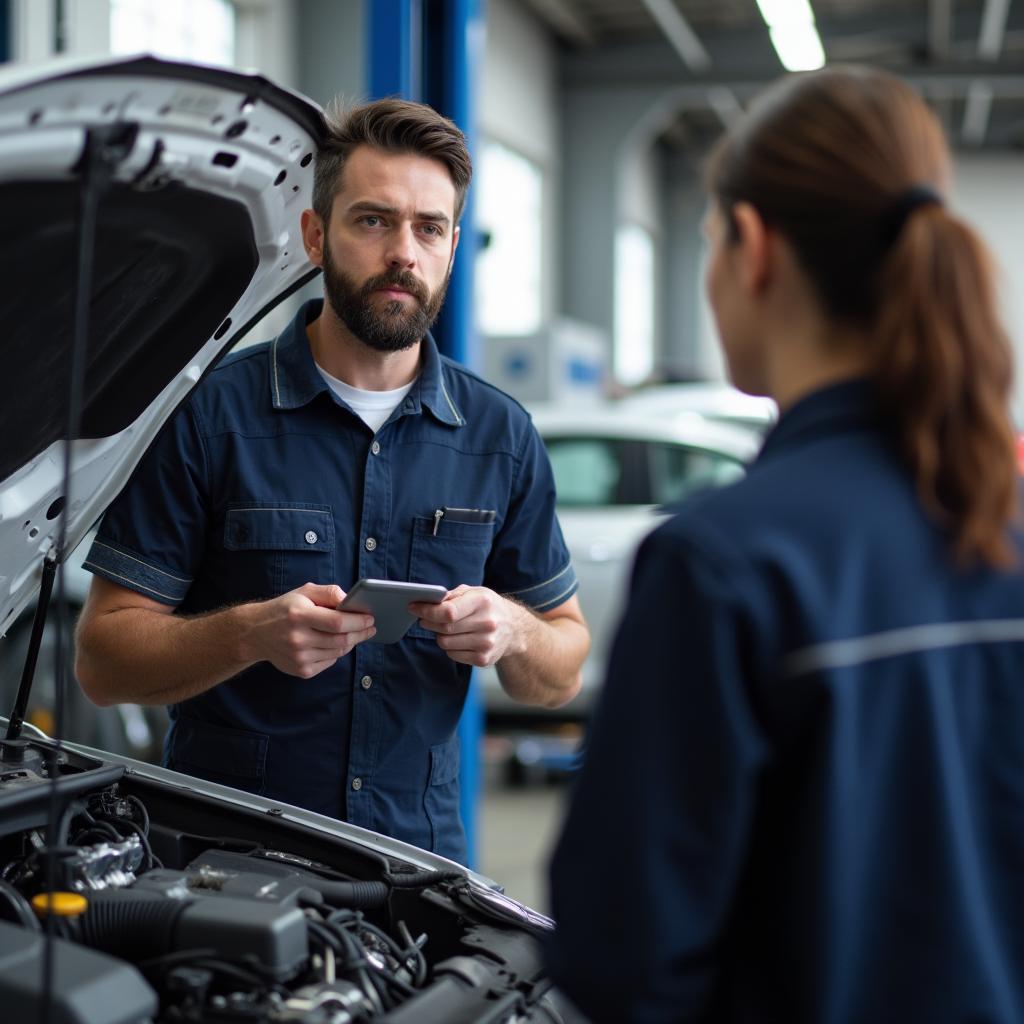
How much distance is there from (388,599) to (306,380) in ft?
1.74

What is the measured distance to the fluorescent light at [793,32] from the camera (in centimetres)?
1100

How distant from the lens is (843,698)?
94cm

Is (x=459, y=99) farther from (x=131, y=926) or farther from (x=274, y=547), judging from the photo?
(x=131, y=926)

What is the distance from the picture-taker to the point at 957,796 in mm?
970

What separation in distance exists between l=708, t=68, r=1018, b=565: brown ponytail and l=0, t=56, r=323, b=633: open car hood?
0.63 metres

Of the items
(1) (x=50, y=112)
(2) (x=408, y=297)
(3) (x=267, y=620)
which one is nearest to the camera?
(1) (x=50, y=112)

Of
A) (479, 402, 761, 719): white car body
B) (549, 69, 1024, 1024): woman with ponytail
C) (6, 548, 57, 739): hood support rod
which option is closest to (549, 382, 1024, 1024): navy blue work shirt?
(549, 69, 1024, 1024): woman with ponytail

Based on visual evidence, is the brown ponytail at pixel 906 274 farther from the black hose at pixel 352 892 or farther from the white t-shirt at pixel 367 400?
the white t-shirt at pixel 367 400

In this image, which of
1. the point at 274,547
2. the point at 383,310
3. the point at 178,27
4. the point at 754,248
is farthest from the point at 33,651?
the point at 178,27

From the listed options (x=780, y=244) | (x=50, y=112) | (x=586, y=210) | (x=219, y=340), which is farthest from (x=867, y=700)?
(x=586, y=210)

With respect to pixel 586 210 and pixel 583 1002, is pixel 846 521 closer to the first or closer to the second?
pixel 583 1002

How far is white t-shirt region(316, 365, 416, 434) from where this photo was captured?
2072mm

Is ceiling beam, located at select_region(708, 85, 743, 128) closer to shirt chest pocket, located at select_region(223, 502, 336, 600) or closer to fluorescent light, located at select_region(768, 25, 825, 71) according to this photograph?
fluorescent light, located at select_region(768, 25, 825, 71)

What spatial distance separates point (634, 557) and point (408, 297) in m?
1.01
